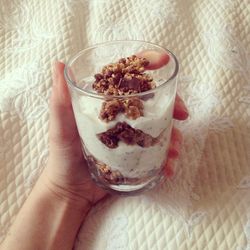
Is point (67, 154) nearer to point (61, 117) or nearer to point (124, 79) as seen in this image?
point (61, 117)

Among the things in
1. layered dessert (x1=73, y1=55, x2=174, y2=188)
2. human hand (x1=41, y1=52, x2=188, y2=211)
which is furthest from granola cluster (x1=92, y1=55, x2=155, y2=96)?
human hand (x1=41, y1=52, x2=188, y2=211)

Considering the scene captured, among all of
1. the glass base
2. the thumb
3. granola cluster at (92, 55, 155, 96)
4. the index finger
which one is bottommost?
the glass base

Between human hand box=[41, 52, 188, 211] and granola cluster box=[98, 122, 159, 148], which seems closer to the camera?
granola cluster box=[98, 122, 159, 148]

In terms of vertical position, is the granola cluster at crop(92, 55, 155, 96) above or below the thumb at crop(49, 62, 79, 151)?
above

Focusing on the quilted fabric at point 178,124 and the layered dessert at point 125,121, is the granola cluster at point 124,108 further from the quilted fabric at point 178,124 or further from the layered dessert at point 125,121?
the quilted fabric at point 178,124

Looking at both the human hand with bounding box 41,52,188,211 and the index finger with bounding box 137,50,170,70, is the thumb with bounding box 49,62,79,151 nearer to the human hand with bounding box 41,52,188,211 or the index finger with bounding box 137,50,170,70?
the human hand with bounding box 41,52,188,211

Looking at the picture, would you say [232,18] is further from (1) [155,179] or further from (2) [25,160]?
(2) [25,160]

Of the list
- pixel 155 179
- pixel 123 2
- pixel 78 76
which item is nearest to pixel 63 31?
pixel 123 2
